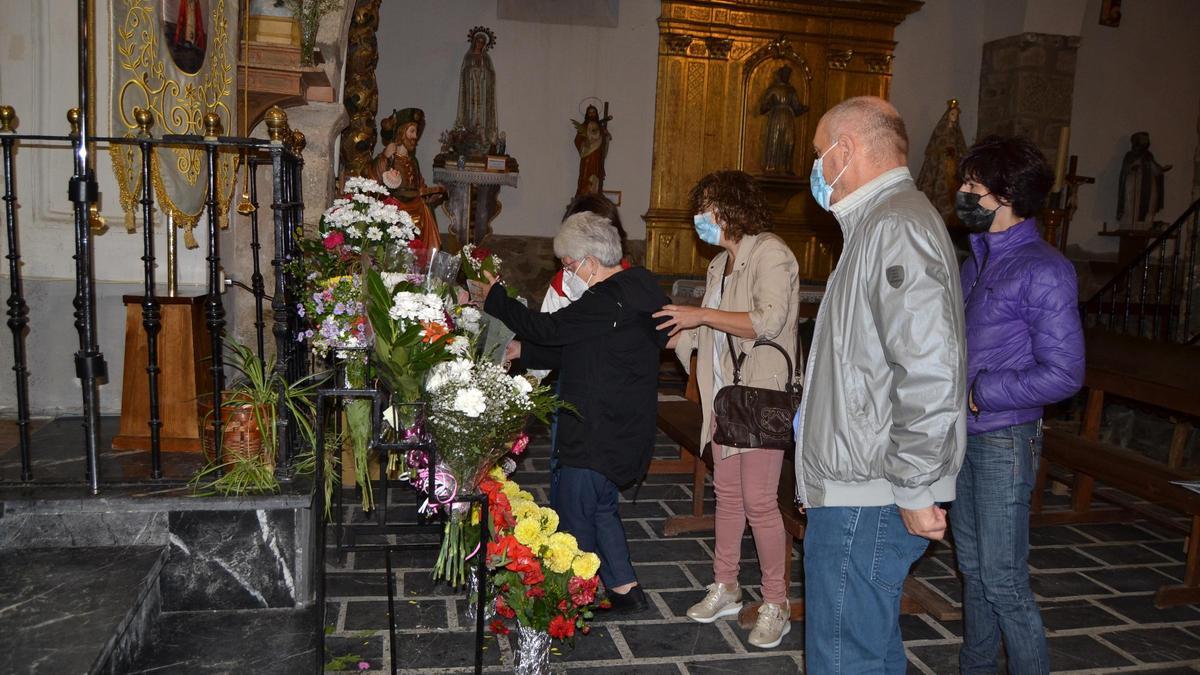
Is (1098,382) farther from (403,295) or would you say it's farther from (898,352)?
(403,295)

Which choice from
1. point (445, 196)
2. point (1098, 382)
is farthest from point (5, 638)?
point (445, 196)

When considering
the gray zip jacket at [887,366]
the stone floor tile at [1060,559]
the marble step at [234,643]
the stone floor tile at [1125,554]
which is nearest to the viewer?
the gray zip jacket at [887,366]

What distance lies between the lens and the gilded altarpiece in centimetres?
1130

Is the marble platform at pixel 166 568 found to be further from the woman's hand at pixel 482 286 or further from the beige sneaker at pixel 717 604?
the beige sneaker at pixel 717 604

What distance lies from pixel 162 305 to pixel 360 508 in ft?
5.25

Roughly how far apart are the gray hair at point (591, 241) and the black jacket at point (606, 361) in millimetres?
94

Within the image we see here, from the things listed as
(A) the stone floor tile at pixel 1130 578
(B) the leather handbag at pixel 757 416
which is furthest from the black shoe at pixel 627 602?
(A) the stone floor tile at pixel 1130 578

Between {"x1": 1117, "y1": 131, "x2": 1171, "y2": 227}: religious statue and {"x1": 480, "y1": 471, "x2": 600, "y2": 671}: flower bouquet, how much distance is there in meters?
11.9

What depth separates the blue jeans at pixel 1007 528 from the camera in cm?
263

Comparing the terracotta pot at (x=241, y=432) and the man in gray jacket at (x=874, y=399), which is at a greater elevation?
the man in gray jacket at (x=874, y=399)

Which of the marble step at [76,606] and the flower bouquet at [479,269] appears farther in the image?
the flower bouquet at [479,269]

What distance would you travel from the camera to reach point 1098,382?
5191mm

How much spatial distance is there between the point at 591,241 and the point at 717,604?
1546 mm

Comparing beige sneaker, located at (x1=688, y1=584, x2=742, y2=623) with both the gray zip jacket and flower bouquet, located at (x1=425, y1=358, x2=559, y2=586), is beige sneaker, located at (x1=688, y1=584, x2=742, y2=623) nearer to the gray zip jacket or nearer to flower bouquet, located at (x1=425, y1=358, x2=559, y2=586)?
flower bouquet, located at (x1=425, y1=358, x2=559, y2=586)
